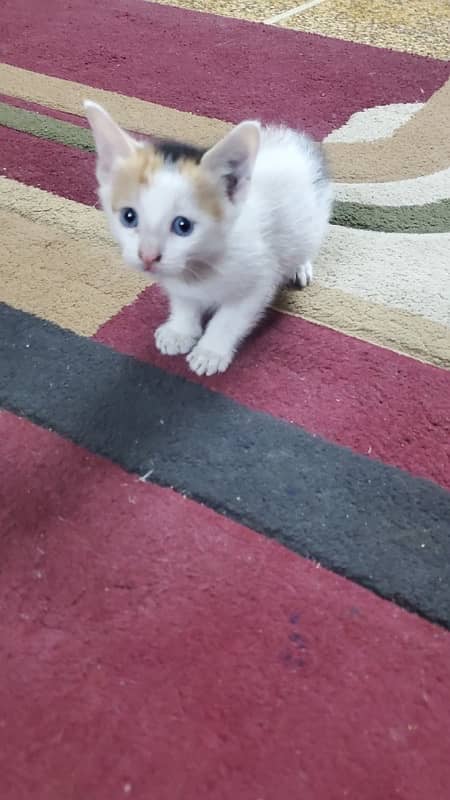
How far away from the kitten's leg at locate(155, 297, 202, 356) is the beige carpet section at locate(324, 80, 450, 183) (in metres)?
0.51

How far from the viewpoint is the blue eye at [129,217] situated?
33.6 inches

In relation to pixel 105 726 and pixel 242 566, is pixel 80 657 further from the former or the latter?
pixel 242 566

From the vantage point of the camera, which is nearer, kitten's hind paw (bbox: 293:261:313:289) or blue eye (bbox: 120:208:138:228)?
blue eye (bbox: 120:208:138:228)

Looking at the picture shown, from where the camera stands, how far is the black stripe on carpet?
2.50 ft

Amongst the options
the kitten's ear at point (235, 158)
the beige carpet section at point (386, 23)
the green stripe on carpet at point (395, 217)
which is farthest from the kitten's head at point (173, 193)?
the beige carpet section at point (386, 23)

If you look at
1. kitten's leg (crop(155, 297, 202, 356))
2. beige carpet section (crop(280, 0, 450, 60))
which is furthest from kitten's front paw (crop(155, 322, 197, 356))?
beige carpet section (crop(280, 0, 450, 60))

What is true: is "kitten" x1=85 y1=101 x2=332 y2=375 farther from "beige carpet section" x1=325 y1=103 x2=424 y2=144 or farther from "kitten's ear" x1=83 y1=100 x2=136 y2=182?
"beige carpet section" x1=325 y1=103 x2=424 y2=144

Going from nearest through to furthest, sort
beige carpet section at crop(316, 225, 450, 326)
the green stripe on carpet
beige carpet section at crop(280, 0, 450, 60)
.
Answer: beige carpet section at crop(316, 225, 450, 326), the green stripe on carpet, beige carpet section at crop(280, 0, 450, 60)

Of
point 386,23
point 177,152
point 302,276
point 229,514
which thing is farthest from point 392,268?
point 386,23

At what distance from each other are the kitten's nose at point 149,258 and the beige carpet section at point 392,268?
0.37m

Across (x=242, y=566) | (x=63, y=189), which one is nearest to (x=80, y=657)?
(x=242, y=566)

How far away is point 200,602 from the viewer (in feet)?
2.36

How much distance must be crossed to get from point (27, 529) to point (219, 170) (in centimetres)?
45

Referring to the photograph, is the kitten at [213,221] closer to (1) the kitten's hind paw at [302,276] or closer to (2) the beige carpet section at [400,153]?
(1) the kitten's hind paw at [302,276]
